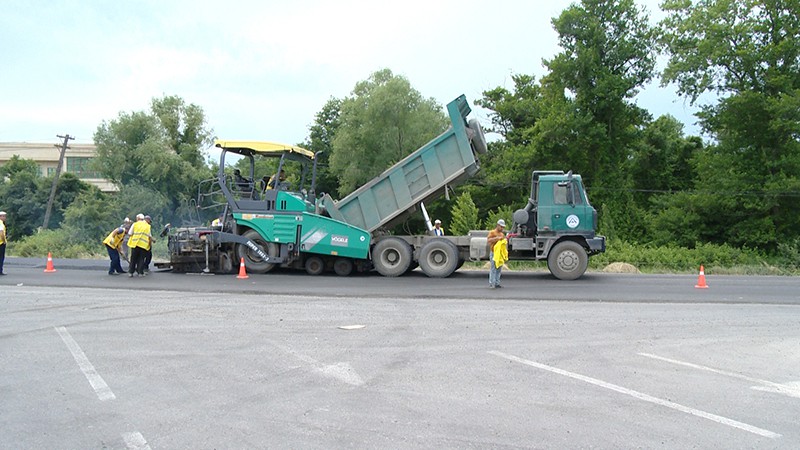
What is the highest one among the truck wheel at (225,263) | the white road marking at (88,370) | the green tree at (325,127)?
the green tree at (325,127)

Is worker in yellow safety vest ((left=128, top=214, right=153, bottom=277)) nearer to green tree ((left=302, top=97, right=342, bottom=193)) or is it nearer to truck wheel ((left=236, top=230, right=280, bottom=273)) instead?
truck wheel ((left=236, top=230, right=280, bottom=273))

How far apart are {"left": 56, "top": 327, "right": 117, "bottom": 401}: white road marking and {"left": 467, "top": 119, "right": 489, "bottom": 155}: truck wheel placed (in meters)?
10.3

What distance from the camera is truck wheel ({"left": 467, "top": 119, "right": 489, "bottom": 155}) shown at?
16031 millimetres

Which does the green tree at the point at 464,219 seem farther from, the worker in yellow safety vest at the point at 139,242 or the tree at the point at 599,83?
the worker in yellow safety vest at the point at 139,242

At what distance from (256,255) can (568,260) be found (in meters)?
7.67

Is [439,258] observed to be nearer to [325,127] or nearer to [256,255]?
[256,255]

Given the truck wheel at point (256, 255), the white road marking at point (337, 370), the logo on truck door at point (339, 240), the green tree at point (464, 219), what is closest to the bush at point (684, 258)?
the green tree at point (464, 219)

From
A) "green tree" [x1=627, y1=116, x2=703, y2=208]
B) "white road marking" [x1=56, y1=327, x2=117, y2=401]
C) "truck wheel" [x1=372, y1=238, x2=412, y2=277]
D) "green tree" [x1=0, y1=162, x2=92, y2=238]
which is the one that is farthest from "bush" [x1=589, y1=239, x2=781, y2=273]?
"green tree" [x1=0, y1=162, x2=92, y2=238]

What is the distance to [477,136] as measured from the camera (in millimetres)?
16094

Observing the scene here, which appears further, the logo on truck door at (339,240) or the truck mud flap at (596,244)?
the logo on truck door at (339,240)

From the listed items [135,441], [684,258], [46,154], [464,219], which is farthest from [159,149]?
[46,154]

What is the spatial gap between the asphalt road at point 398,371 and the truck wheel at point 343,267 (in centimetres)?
440

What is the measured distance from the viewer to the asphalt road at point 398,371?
15.8 ft

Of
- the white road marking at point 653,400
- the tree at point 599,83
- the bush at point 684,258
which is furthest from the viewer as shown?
the tree at point 599,83
